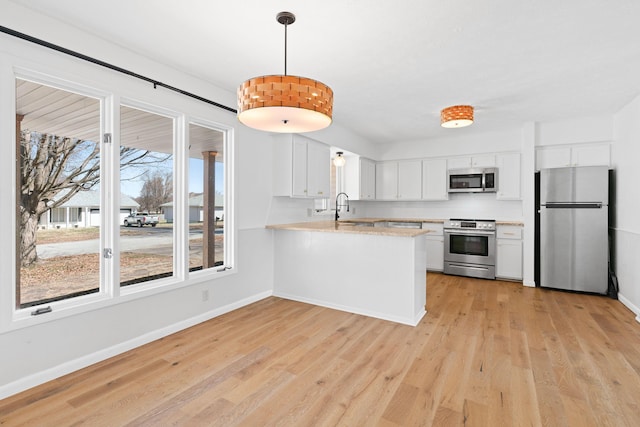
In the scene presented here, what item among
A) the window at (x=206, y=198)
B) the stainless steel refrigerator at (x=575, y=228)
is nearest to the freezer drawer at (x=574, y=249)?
the stainless steel refrigerator at (x=575, y=228)

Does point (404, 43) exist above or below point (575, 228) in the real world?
above

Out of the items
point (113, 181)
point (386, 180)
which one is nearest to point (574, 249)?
point (386, 180)

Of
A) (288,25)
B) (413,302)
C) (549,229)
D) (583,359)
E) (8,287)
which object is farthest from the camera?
(549,229)

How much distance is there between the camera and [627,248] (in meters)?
3.92

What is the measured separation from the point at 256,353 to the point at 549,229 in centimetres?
453

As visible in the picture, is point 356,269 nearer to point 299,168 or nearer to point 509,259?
point 299,168

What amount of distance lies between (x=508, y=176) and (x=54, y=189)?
6.07 meters

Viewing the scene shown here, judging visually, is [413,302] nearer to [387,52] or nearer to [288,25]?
[387,52]

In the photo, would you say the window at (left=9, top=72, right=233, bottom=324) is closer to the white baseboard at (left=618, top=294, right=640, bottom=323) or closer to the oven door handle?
the oven door handle

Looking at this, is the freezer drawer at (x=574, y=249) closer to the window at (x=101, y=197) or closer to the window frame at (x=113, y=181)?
the window frame at (x=113, y=181)

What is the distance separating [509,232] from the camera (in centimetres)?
516

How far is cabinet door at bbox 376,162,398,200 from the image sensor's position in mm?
6477

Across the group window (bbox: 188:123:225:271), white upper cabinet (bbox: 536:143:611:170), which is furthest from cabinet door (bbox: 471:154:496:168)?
window (bbox: 188:123:225:271)

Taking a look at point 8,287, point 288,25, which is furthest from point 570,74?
point 8,287
